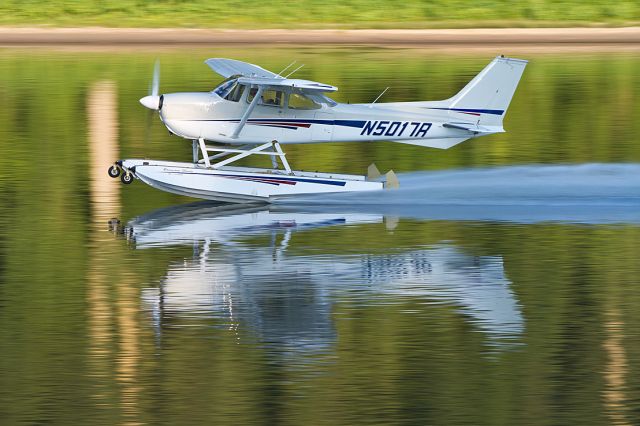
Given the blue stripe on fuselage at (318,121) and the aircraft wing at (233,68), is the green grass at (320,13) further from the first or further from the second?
the blue stripe on fuselage at (318,121)

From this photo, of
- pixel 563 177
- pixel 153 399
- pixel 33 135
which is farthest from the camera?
pixel 33 135

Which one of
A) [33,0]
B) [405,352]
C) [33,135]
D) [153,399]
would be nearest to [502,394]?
[405,352]

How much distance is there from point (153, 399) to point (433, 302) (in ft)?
15.0

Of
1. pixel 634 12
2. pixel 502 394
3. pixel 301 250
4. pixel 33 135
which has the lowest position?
pixel 502 394

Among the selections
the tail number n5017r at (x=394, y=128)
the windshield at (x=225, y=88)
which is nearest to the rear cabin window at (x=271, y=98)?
the windshield at (x=225, y=88)

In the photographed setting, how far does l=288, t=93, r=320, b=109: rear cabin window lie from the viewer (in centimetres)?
2297

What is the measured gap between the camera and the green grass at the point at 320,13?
5688 centimetres

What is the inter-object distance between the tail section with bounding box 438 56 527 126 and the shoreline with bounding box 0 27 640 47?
27565 mm

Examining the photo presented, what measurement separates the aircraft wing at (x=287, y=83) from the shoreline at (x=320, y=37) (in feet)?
93.8

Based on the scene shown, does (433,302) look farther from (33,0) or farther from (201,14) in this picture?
(33,0)

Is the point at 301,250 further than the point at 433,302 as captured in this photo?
Yes

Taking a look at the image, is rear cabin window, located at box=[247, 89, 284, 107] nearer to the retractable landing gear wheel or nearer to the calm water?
the calm water

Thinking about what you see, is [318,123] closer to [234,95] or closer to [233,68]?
[234,95]

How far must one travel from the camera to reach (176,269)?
17797 mm
